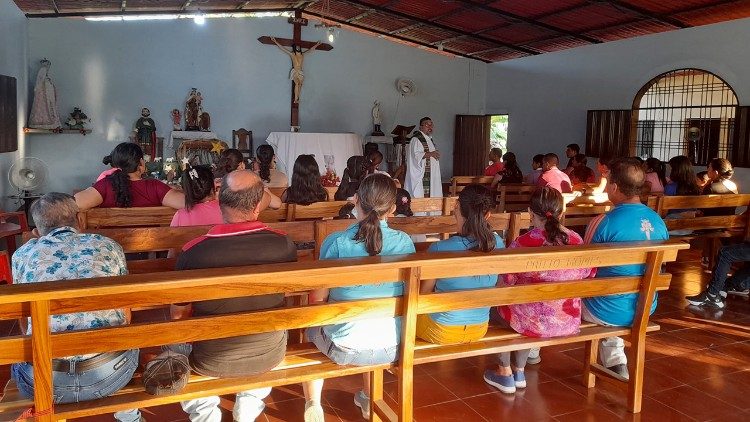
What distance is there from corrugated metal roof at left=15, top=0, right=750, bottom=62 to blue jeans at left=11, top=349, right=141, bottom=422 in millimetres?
7854

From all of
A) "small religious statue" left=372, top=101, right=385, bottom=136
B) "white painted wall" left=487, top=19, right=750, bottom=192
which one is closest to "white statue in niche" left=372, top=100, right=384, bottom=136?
"small religious statue" left=372, top=101, right=385, bottom=136

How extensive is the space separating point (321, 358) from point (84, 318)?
87 centimetres

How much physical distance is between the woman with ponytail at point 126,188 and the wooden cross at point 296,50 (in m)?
7.15

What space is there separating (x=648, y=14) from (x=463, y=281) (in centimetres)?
724

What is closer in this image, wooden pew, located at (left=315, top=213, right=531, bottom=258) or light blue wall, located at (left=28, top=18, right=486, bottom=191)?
wooden pew, located at (left=315, top=213, right=531, bottom=258)

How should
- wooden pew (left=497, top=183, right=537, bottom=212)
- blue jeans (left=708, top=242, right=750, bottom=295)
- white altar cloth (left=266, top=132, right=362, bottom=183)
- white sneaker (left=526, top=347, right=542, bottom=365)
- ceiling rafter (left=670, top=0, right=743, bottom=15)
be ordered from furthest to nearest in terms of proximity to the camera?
1. white altar cloth (left=266, top=132, right=362, bottom=183)
2. ceiling rafter (left=670, top=0, right=743, bottom=15)
3. wooden pew (left=497, top=183, right=537, bottom=212)
4. blue jeans (left=708, top=242, right=750, bottom=295)
5. white sneaker (left=526, top=347, right=542, bottom=365)

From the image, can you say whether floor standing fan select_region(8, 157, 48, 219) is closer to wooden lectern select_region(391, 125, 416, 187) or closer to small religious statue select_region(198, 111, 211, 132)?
small religious statue select_region(198, 111, 211, 132)

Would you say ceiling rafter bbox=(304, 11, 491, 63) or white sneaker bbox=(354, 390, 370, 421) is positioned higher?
ceiling rafter bbox=(304, 11, 491, 63)

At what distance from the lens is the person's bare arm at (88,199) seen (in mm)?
3746

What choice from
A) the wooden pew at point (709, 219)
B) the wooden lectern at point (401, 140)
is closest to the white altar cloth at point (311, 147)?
the wooden lectern at point (401, 140)

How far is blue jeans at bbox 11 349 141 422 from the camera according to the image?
2.05 m

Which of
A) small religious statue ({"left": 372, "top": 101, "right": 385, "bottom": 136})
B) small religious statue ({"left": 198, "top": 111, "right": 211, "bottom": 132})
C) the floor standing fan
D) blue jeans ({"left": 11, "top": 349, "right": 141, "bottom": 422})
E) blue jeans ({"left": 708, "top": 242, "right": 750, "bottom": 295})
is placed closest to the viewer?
blue jeans ({"left": 11, "top": 349, "right": 141, "bottom": 422})

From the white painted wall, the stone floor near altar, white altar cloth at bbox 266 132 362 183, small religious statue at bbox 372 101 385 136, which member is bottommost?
the stone floor near altar

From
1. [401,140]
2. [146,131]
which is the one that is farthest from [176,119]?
[401,140]
